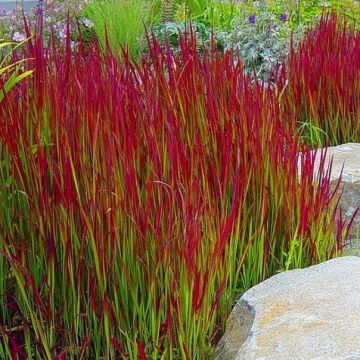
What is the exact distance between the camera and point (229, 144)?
2.32m

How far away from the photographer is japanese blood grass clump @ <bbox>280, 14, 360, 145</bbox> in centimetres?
414

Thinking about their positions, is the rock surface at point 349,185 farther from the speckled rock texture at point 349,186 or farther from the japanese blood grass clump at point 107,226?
the japanese blood grass clump at point 107,226

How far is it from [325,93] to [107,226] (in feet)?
8.16

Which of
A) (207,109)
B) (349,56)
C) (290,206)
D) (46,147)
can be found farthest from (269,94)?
(349,56)

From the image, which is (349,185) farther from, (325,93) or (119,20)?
(119,20)

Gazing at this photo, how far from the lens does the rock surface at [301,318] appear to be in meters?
1.93

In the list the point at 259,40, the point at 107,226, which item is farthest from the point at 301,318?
the point at 259,40

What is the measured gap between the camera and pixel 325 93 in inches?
166

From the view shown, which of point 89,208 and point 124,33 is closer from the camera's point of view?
point 89,208

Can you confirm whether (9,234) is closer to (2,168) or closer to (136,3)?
(2,168)

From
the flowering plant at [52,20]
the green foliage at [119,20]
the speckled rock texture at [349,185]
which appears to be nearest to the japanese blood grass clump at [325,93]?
the speckled rock texture at [349,185]

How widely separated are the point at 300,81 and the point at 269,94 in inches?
50.8

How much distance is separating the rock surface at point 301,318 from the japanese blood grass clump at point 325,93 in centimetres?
185

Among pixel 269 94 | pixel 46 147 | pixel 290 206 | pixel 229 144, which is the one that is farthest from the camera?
pixel 269 94
